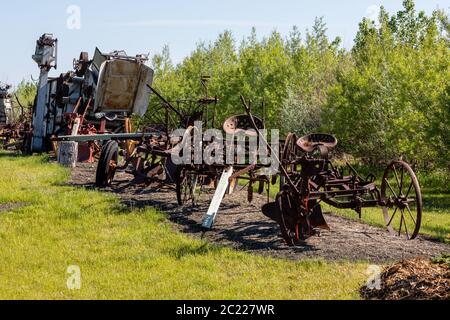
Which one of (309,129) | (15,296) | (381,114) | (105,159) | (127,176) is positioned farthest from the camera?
(309,129)

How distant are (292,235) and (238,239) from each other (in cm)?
85

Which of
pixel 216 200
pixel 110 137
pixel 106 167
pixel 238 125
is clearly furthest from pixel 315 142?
pixel 110 137

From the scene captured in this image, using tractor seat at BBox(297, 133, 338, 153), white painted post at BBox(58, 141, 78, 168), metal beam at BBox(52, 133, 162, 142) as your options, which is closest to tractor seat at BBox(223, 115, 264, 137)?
tractor seat at BBox(297, 133, 338, 153)

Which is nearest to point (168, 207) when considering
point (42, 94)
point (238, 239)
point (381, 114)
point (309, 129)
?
point (238, 239)

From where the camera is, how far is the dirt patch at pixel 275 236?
27.4ft

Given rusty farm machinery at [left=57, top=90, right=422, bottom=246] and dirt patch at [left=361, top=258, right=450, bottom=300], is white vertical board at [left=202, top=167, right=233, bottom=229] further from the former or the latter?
dirt patch at [left=361, top=258, right=450, bottom=300]

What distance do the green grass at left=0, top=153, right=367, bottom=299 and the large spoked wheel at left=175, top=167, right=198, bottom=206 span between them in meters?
0.72

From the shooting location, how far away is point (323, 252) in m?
8.30

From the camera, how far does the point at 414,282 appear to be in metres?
6.23

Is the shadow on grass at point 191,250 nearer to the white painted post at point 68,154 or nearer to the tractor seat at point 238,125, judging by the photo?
the tractor seat at point 238,125

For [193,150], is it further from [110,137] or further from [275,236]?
[110,137]

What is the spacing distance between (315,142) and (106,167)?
5.58 m

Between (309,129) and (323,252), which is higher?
(309,129)

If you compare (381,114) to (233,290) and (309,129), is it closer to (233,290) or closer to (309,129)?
(309,129)
